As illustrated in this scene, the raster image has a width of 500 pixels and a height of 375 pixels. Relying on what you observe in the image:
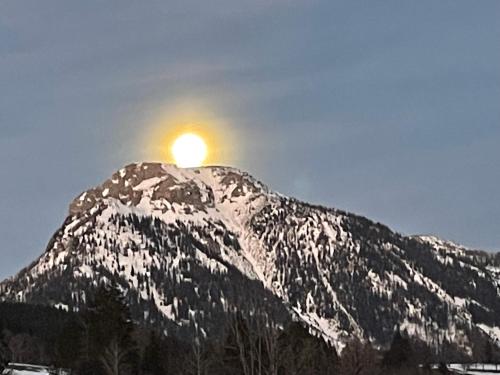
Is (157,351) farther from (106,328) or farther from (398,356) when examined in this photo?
(398,356)

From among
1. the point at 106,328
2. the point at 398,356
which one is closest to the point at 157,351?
the point at 106,328

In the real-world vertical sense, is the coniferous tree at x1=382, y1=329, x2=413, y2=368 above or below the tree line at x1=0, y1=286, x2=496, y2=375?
above

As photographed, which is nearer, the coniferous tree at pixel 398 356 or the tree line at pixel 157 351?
the tree line at pixel 157 351

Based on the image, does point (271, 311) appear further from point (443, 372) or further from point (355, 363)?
point (443, 372)

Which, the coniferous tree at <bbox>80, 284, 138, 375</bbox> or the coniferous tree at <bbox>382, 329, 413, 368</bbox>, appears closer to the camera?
the coniferous tree at <bbox>80, 284, 138, 375</bbox>

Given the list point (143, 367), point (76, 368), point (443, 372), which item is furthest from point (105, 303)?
point (443, 372)

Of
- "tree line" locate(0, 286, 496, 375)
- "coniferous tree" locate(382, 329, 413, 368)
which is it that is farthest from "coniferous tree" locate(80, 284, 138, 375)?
"coniferous tree" locate(382, 329, 413, 368)

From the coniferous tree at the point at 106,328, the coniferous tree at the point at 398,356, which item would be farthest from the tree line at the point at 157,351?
the coniferous tree at the point at 398,356

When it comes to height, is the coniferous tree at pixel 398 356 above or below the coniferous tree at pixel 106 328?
above

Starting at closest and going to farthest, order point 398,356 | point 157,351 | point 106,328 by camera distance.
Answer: point 106,328
point 157,351
point 398,356

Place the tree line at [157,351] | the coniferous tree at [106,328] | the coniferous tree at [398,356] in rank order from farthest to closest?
1. the coniferous tree at [398,356]
2. the coniferous tree at [106,328]
3. the tree line at [157,351]

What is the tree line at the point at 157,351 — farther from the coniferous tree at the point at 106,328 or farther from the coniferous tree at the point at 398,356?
the coniferous tree at the point at 398,356

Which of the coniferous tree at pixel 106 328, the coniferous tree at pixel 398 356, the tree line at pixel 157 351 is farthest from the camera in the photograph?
the coniferous tree at pixel 398 356

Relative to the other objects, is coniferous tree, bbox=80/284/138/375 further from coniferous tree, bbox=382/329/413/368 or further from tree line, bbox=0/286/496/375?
coniferous tree, bbox=382/329/413/368
